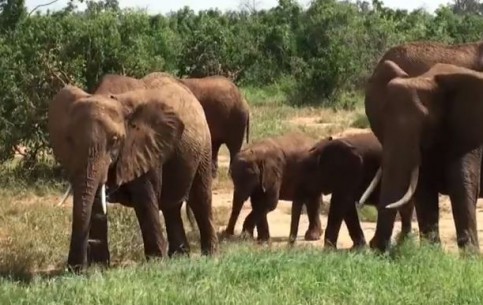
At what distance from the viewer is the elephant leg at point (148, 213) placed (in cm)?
885

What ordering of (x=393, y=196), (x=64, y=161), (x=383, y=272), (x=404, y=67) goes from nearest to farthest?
(x=383, y=272) < (x=64, y=161) < (x=393, y=196) < (x=404, y=67)

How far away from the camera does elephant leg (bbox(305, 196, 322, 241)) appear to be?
12156 millimetres

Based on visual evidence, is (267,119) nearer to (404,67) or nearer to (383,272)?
(404,67)

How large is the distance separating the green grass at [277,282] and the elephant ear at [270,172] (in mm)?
3540

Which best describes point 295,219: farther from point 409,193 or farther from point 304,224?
point 409,193

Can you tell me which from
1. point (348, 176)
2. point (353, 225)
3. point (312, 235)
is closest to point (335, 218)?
point (353, 225)

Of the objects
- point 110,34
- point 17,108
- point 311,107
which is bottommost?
point 311,107

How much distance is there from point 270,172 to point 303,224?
1.99 meters

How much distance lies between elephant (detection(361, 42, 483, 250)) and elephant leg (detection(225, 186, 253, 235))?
6.83 ft

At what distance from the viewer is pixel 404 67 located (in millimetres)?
10320

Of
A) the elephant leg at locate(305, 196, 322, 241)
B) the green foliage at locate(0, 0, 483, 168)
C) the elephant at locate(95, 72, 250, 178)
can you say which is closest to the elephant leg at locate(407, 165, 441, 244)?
the elephant leg at locate(305, 196, 322, 241)

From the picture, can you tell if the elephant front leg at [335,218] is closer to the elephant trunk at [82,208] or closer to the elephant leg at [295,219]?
the elephant leg at [295,219]

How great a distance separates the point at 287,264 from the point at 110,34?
9.20 metres

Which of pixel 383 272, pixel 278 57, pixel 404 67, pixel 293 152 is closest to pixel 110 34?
pixel 293 152
